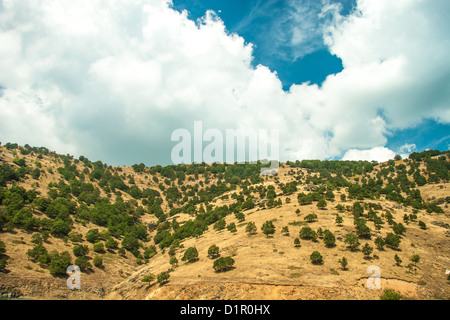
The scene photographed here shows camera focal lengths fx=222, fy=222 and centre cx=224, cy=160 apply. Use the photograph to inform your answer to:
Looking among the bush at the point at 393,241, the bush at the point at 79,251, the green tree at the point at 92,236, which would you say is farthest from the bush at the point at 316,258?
the green tree at the point at 92,236

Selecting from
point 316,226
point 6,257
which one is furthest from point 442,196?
point 6,257

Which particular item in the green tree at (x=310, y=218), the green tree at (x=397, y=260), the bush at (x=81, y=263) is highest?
the green tree at (x=310, y=218)

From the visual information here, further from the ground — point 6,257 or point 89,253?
point 6,257

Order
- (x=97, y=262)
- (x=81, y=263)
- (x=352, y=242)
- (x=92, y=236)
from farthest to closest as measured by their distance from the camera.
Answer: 1. (x=92, y=236)
2. (x=97, y=262)
3. (x=81, y=263)
4. (x=352, y=242)

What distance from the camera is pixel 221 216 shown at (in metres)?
125

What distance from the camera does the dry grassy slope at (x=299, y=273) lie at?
40.5 m

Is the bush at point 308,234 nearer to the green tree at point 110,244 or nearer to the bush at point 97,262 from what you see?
the bush at point 97,262

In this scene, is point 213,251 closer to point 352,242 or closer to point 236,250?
point 236,250

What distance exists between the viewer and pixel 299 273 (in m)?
47.1

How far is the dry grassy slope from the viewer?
1596 inches

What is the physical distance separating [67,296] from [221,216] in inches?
3084

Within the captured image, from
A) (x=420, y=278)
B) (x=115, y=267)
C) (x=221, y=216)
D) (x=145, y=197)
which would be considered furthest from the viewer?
(x=145, y=197)

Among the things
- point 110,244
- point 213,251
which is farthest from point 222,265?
point 110,244
